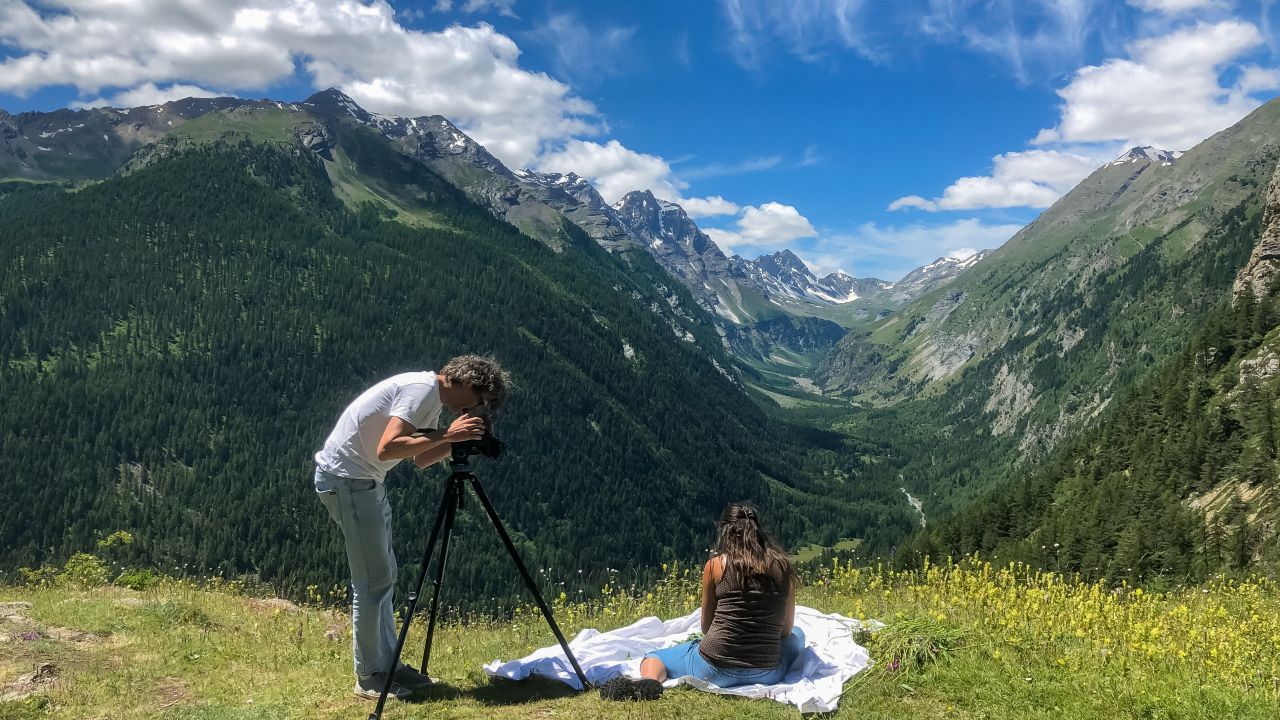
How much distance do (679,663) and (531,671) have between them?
2.15 meters

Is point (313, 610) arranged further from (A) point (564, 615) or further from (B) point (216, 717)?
(B) point (216, 717)

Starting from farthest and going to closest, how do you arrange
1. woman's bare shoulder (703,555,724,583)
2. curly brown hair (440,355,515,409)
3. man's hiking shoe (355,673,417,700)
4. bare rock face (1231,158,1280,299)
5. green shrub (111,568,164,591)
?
bare rock face (1231,158,1280,299), green shrub (111,568,164,591), woman's bare shoulder (703,555,724,583), man's hiking shoe (355,673,417,700), curly brown hair (440,355,515,409)

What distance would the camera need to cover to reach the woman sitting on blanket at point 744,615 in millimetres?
9195

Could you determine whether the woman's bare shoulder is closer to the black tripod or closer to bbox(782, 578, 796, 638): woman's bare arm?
bbox(782, 578, 796, 638): woman's bare arm

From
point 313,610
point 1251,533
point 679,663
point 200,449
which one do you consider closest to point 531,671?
point 679,663

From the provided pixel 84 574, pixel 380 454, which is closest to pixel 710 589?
pixel 380 454

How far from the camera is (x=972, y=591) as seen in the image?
12.0 meters

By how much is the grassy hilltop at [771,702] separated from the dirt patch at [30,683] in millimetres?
25

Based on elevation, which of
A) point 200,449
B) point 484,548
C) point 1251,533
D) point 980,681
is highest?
point 980,681

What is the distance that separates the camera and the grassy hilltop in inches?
126

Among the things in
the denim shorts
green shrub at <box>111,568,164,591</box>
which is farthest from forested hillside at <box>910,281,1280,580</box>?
green shrub at <box>111,568,164,591</box>

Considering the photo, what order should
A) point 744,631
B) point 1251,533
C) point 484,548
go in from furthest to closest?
point 484,548, point 1251,533, point 744,631

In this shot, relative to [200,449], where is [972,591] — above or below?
above

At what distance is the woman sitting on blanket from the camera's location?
30.2 ft
